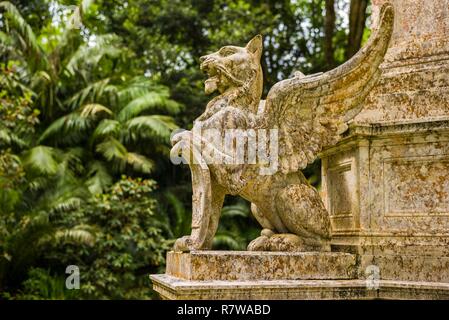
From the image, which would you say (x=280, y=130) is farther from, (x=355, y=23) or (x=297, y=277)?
(x=355, y=23)

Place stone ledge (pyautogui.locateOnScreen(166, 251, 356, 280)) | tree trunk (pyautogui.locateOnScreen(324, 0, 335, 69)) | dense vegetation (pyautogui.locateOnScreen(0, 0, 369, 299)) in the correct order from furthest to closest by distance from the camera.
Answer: tree trunk (pyautogui.locateOnScreen(324, 0, 335, 69)) < dense vegetation (pyautogui.locateOnScreen(0, 0, 369, 299)) < stone ledge (pyautogui.locateOnScreen(166, 251, 356, 280))

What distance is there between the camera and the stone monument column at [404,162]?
4898 mm

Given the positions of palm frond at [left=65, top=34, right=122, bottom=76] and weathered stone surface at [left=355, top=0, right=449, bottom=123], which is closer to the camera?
weathered stone surface at [left=355, top=0, right=449, bottom=123]

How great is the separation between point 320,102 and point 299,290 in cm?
157

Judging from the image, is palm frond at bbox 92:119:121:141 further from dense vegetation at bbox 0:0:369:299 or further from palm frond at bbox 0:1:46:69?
palm frond at bbox 0:1:46:69

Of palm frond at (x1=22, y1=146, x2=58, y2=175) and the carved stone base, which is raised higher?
palm frond at (x1=22, y1=146, x2=58, y2=175)

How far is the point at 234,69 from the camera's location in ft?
16.8

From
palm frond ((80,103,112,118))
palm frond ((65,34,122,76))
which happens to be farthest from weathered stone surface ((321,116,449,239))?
palm frond ((65,34,122,76))

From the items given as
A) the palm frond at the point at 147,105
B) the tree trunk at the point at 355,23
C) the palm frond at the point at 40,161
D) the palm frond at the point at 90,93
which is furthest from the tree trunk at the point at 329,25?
the palm frond at the point at 40,161

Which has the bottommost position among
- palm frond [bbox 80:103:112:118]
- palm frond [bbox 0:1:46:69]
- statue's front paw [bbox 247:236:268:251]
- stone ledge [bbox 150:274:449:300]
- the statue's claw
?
stone ledge [bbox 150:274:449:300]

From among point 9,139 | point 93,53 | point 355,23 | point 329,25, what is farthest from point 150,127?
point 355,23

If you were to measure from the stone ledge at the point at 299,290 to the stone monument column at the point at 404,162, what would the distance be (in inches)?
11.0

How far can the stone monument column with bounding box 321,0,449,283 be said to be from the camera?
16.1 feet

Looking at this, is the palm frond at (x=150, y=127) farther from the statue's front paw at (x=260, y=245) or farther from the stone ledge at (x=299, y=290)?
the stone ledge at (x=299, y=290)
